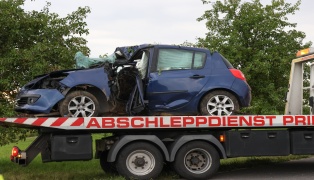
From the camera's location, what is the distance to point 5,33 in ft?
38.8

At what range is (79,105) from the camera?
838cm

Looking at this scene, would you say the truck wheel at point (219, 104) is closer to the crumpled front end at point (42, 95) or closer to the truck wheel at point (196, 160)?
the truck wheel at point (196, 160)

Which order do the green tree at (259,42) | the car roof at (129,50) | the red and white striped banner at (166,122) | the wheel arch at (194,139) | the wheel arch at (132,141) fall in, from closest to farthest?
the red and white striped banner at (166,122) < the wheel arch at (132,141) < the wheel arch at (194,139) < the car roof at (129,50) < the green tree at (259,42)

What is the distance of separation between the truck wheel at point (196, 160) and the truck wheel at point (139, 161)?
14.7 inches

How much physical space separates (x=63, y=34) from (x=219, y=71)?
5168mm

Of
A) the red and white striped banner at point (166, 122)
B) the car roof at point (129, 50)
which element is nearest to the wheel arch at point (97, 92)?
the red and white striped banner at point (166, 122)

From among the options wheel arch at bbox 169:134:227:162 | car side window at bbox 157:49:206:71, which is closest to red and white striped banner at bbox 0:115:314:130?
wheel arch at bbox 169:134:227:162

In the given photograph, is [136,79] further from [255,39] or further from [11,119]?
[255,39]

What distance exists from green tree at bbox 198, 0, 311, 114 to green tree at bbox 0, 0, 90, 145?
10.8 meters

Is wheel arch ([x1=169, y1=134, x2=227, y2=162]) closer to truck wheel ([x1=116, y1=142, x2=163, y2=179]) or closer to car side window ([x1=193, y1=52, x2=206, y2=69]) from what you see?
truck wheel ([x1=116, y1=142, x2=163, y2=179])

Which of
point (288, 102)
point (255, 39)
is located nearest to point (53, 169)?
point (288, 102)

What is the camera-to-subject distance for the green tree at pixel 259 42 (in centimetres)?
2283

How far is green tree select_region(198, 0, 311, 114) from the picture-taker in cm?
2283

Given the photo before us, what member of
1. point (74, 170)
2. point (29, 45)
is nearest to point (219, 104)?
point (74, 170)
